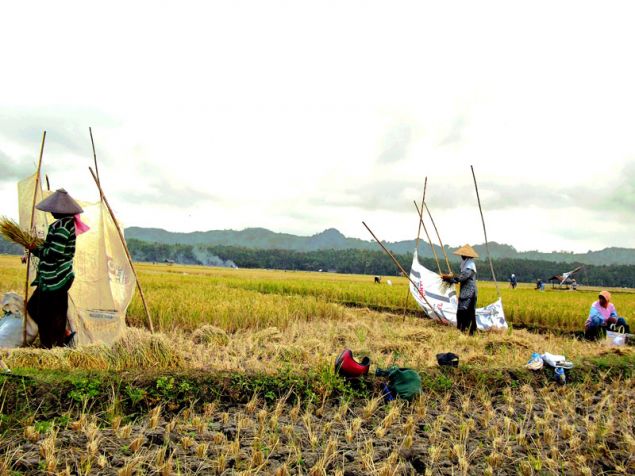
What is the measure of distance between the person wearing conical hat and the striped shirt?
19.9ft

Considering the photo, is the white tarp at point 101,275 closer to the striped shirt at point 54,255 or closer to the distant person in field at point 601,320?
the striped shirt at point 54,255

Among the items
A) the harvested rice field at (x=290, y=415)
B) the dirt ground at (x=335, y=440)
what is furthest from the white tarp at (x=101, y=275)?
the dirt ground at (x=335, y=440)

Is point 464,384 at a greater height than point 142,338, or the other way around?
point 142,338

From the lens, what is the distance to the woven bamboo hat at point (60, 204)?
5078mm

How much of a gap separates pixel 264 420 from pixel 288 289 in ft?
47.2

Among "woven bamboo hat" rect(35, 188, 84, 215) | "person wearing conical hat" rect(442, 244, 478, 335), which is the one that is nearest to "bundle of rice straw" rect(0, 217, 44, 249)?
"woven bamboo hat" rect(35, 188, 84, 215)

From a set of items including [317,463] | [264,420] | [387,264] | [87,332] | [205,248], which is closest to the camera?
[317,463]

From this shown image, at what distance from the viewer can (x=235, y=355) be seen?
5.73m

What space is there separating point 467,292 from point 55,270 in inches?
261

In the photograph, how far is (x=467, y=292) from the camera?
8344mm

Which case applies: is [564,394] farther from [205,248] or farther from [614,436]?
[205,248]

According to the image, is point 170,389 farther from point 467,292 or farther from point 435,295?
point 435,295

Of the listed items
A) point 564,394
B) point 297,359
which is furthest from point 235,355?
point 564,394

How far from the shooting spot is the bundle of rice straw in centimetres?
497
